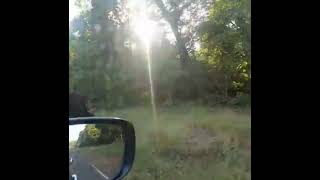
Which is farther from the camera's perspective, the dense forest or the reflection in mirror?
the dense forest

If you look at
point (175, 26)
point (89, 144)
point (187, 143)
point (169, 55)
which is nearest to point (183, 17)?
point (175, 26)

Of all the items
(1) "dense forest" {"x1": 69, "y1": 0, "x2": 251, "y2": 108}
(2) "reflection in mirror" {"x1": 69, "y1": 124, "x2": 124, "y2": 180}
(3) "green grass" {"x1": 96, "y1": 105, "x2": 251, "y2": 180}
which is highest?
(1) "dense forest" {"x1": 69, "y1": 0, "x2": 251, "y2": 108}

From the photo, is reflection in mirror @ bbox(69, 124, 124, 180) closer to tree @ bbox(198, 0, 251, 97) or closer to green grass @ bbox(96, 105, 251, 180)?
green grass @ bbox(96, 105, 251, 180)

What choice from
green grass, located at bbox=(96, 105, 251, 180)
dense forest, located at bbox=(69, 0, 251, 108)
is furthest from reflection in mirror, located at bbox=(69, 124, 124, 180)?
dense forest, located at bbox=(69, 0, 251, 108)

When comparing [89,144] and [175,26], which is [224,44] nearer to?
[175,26]

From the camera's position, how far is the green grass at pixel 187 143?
2.44m

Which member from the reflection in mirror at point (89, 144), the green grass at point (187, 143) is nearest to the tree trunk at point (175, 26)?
the green grass at point (187, 143)

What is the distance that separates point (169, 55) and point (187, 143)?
2.08 ft

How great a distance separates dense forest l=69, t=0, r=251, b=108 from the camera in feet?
8.23

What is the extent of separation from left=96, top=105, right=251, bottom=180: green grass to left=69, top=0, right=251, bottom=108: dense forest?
3.7 inches

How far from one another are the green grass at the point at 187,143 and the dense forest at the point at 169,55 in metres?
0.09
